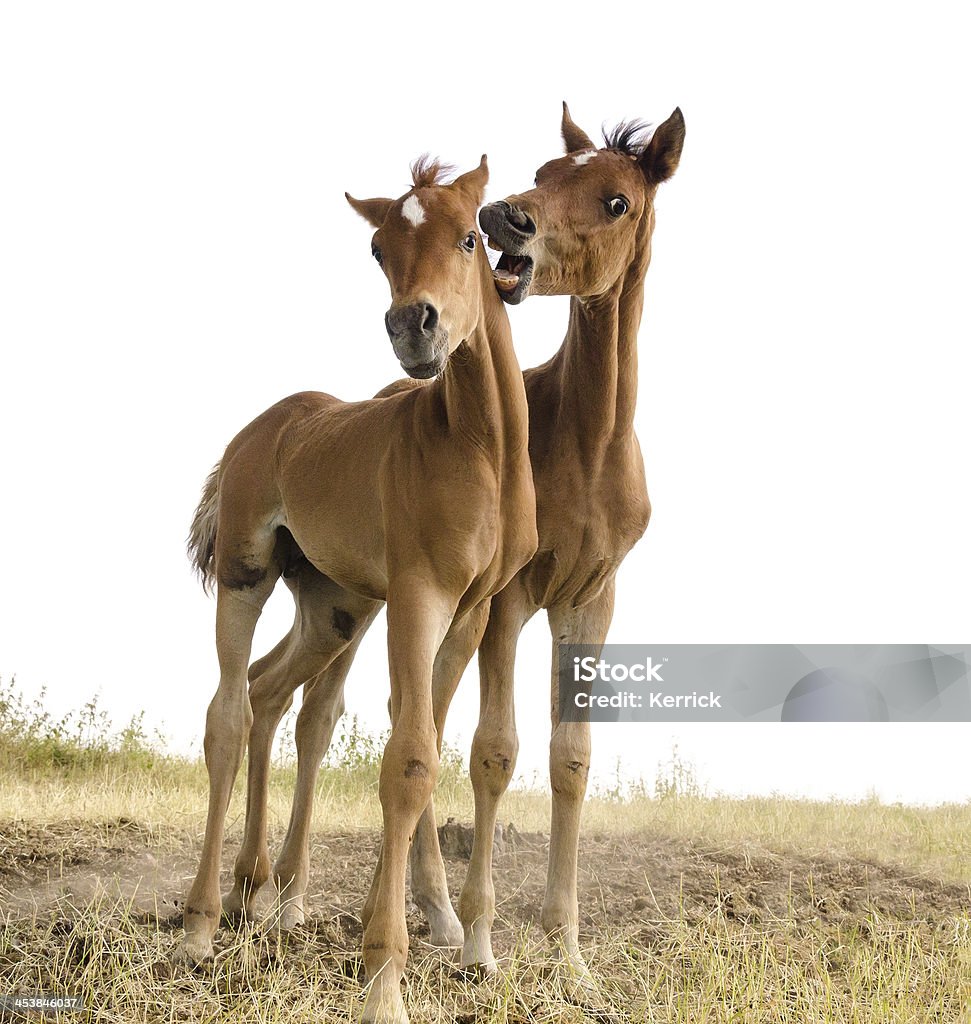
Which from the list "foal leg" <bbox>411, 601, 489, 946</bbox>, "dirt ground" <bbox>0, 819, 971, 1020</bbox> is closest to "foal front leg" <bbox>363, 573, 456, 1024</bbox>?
"foal leg" <bbox>411, 601, 489, 946</bbox>

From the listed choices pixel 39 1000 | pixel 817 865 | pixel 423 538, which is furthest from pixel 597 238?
pixel 817 865

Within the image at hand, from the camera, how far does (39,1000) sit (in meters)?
5.61

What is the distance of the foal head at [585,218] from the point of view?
5.52m

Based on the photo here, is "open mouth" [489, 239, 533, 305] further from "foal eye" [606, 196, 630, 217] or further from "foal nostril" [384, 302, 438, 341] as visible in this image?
"foal nostril" [384, 302, 438, 341]

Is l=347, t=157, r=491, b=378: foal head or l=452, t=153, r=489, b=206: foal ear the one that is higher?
l=452, t=153, r=489, b=206: foal ear

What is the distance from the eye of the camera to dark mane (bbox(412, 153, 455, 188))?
5.31 metres

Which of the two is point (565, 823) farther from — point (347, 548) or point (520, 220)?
point (520, 220)

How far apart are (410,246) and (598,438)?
183 centimetres

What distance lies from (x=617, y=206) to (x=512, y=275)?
32.7 inches

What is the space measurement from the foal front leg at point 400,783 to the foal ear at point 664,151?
267cm

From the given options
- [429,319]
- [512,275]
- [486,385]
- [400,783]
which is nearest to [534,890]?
[400,783]

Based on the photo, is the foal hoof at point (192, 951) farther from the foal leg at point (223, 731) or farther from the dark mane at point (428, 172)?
the dark mane at point (428, 172)

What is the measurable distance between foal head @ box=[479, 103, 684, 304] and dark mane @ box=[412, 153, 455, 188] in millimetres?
237

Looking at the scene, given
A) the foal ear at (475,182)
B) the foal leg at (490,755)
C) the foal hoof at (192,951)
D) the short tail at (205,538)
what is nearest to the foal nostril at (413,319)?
the foal ear at (475,182)
